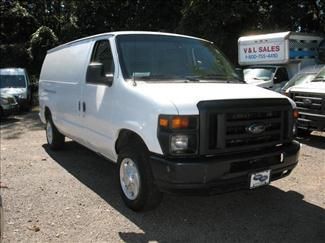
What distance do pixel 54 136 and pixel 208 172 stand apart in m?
5.03

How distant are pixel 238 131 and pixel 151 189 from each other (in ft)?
3.86

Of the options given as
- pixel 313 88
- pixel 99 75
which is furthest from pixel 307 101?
pixel 99 75

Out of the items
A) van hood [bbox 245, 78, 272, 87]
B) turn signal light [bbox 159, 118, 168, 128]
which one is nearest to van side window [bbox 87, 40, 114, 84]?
turn signal light [bbox 159, 118, 168, 128]

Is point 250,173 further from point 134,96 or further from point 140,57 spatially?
point 140,57

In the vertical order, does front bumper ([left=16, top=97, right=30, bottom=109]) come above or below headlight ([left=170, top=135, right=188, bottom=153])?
below

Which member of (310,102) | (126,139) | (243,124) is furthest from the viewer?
(310,102)

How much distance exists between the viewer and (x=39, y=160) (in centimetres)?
816

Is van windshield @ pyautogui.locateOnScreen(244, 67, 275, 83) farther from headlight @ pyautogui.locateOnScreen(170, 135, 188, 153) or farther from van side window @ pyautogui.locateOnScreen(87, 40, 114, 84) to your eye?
headlight @ pyautogui.locateOnScreen(170, 135, 188, 153)

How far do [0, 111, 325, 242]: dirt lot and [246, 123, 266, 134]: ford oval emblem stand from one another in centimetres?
104

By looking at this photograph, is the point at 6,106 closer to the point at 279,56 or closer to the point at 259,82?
the point at 259,82

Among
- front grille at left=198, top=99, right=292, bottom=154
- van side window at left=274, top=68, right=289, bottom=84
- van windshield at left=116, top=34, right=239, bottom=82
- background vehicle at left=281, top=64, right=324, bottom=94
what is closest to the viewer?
front grille at left=198, top=99, right=292, bottom=154

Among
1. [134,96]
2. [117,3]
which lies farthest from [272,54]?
[117,3]

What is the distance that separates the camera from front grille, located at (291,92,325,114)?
8.96 meters

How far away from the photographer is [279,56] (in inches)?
576
